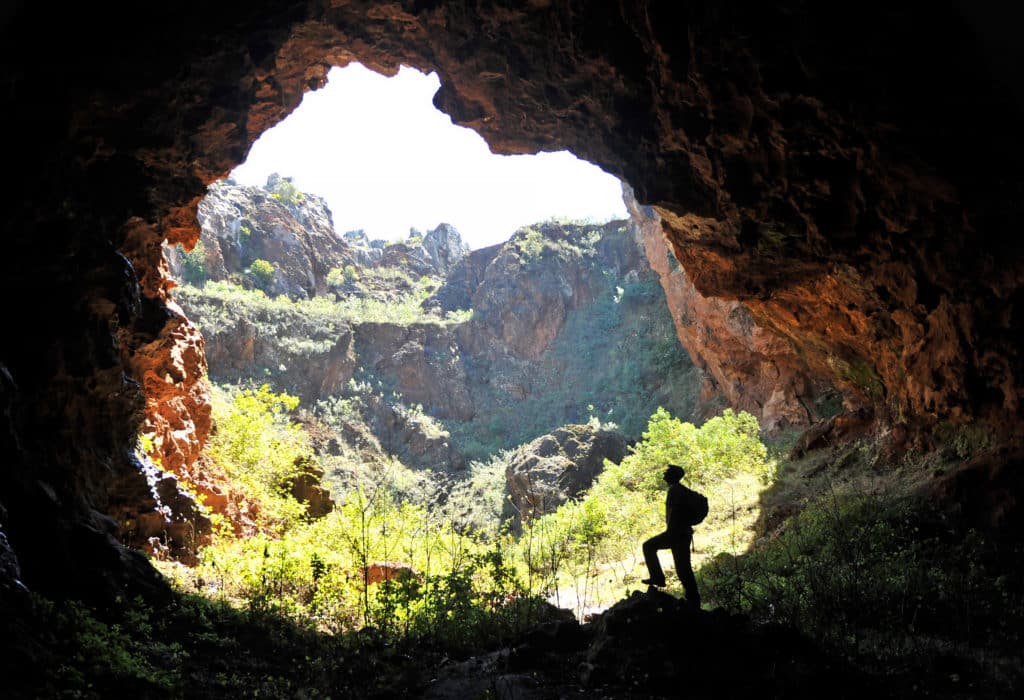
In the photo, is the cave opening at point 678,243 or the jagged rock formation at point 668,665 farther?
the cave opening at point 678,243

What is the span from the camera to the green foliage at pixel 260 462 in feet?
42.3

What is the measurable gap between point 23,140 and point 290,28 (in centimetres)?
445

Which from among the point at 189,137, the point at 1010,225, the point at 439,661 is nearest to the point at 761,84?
the point at 1010,225

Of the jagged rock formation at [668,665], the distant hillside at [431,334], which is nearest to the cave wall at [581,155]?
the jagged rock formation at [668,665]

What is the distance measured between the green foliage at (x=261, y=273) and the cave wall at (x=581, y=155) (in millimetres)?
31100

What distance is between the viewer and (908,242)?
769cm

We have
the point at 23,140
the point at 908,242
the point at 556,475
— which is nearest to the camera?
the point at 23,140

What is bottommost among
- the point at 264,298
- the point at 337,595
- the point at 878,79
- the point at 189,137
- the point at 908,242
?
the point at 337,595

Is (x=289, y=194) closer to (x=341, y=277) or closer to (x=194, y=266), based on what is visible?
(x=341, y=277)

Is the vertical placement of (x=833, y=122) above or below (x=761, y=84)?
below

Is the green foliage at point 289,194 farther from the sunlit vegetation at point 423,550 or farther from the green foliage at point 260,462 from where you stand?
the green foliage at point 260,462

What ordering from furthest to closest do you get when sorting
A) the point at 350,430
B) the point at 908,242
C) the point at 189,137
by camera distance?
the point at 350,430 → the point at 189,137 → the point at 908,242

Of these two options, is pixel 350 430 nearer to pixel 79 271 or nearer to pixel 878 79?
pixel 79 271

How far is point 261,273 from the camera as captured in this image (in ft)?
134
